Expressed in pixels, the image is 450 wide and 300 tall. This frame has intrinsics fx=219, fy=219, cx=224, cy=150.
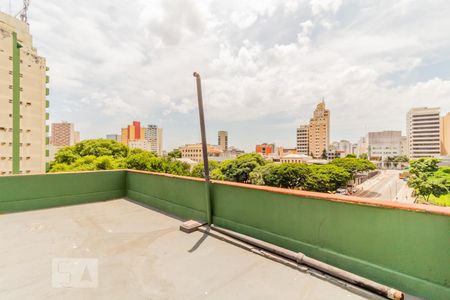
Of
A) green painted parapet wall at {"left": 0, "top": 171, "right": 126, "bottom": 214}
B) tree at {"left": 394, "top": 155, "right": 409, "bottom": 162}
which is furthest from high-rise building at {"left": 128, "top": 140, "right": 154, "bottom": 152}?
tree at {"left": 394, "top": 155, "right": 409, "bottom": 162}

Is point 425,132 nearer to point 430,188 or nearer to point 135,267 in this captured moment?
point 430,188

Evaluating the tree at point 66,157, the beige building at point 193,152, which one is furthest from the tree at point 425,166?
the beige building at point 193,152

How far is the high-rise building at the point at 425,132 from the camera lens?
86.9 metres

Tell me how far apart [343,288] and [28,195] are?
683cm

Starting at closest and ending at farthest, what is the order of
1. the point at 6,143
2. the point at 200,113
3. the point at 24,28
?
the point at 200,113 < the point at 6,143 < the point at 24,28

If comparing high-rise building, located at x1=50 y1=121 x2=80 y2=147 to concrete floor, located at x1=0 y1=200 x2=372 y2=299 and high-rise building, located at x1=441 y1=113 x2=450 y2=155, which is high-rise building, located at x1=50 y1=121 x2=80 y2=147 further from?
high-rise building, located at x1=441 y1=113 x2=450 y2=155

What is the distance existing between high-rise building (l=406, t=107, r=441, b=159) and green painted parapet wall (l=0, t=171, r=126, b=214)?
382 feet

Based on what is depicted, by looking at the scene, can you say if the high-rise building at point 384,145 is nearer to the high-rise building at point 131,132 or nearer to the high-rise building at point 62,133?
the high-rise building at point 131,132

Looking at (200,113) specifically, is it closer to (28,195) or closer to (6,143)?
(28,195)

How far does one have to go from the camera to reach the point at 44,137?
107 feet

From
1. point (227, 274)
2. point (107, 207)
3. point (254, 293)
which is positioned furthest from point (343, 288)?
point (107, 207)

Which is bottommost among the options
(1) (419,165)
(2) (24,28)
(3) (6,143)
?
(1) (419,165)

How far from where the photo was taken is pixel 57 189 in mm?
5766

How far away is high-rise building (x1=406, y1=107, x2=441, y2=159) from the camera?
86938 mm
